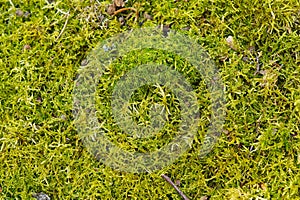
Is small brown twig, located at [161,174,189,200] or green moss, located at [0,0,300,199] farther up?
green moss, located at [0,0,300,199]

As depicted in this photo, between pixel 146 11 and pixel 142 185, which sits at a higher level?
pixel 146 11

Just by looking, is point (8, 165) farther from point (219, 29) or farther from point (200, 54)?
point (219, 29)

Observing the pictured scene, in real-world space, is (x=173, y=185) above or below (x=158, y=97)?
below

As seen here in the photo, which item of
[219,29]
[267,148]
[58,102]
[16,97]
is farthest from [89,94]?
[267,148]

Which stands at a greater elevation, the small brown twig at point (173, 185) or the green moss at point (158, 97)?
the green moss at point (158, 97)

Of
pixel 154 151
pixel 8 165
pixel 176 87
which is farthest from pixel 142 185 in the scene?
pixel 8 165

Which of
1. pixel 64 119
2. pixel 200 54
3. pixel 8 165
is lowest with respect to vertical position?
pixel 8 165

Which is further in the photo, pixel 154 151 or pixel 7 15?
pixel 7 15

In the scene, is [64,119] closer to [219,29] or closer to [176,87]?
[176,87]
